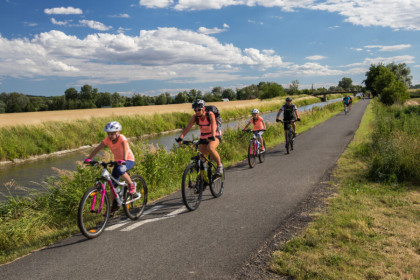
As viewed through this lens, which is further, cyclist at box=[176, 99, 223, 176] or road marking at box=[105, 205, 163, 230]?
cyclist at box=[176, 99, 223, 176]

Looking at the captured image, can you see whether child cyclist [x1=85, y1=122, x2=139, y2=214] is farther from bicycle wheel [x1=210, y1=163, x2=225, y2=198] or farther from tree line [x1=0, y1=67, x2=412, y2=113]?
tree line [x1=0, y1=67, x2=412, y2=113]

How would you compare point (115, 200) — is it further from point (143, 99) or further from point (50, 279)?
point (143, 99)

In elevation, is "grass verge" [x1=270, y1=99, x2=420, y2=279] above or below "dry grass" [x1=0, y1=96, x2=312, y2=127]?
below

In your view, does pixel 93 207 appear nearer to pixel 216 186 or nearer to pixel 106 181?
pixel 106 181

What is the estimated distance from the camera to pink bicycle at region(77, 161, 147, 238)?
493 centimetres

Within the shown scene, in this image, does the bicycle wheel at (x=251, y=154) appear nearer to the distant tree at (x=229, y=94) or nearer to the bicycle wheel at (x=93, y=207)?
the bicycle wheel at (x=93, y=207)

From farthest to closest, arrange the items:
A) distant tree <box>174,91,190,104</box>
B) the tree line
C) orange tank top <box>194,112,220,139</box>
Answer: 1. distant tree <box>174,91,190,104</box>
2. the tree line
3. orange tank top <box>194,112,220,139</box>

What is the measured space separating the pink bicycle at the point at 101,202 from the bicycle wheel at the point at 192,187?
0.92 metres

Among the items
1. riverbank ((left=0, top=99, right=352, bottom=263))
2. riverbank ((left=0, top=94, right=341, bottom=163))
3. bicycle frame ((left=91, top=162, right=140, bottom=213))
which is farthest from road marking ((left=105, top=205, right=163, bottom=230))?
riverbank ((left=0, top=94, right=341, bottom=163))

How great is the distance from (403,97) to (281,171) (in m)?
32.8

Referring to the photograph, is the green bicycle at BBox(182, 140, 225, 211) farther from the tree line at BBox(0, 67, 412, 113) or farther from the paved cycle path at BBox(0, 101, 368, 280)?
the tree line at BBox(0, 67, 412, 113)

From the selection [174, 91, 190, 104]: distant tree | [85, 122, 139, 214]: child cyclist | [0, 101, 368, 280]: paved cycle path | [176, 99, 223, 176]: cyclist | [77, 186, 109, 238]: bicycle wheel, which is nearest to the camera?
[0, 101, 368, 280]: paved cycle path

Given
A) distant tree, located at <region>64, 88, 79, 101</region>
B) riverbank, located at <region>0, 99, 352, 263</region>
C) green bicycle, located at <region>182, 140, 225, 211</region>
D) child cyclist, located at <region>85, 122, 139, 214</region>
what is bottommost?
riverbank, located at <region>0, 99, 352, 263</region>

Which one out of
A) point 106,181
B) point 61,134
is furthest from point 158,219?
point 61,134
